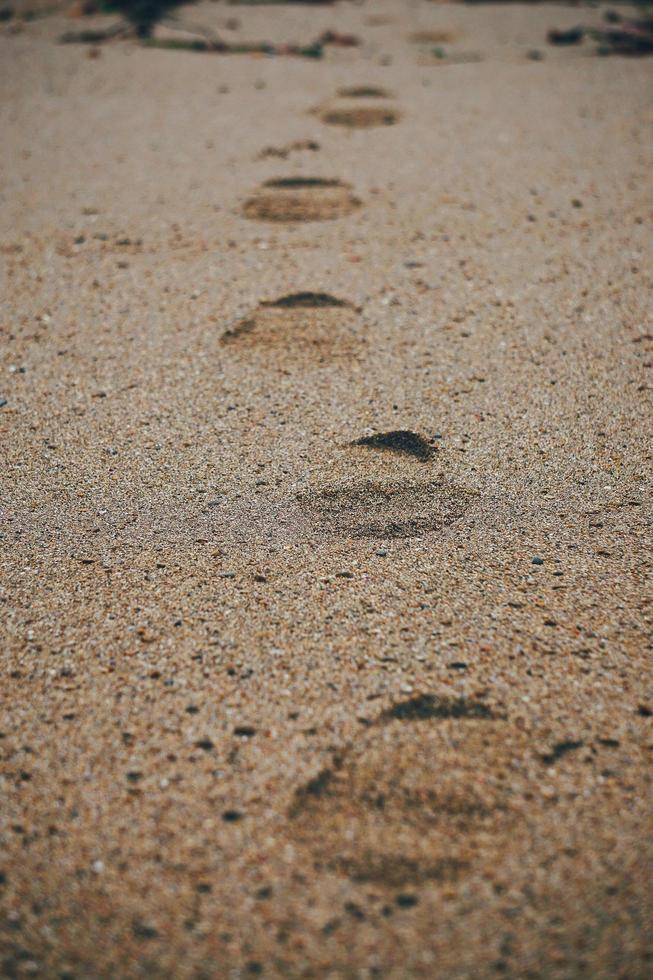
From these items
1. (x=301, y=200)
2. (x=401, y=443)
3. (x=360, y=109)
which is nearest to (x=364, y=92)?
(x=360, y=109)

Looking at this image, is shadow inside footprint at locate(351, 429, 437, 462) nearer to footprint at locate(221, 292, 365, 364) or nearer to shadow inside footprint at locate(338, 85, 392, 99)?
footprint at locate(221, 292, 365, 364)

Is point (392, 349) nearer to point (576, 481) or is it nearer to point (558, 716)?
point (576, 481)

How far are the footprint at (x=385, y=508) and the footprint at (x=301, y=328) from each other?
2.34ft

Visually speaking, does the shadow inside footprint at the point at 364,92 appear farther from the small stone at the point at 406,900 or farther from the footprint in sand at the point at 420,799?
the small stone at the point at 406,900

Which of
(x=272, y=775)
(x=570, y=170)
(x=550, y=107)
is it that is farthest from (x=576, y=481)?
(x=550, y=107)

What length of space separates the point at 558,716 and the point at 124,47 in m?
6.30

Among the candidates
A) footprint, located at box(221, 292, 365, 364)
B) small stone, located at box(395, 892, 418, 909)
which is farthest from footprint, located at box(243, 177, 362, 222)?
small stone, located at box(395, 892, 418, 909)

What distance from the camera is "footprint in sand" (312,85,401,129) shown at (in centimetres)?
480

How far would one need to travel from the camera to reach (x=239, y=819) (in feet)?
4.95

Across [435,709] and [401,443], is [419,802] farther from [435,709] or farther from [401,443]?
[401,443]

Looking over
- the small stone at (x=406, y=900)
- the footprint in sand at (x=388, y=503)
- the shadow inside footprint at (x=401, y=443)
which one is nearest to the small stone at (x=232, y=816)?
the small stone at (x=406, y=900)

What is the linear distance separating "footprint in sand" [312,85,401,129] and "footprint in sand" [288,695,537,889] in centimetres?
394

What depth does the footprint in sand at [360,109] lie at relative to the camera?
4801mm

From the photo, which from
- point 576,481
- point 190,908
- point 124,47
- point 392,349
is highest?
point 124,47
